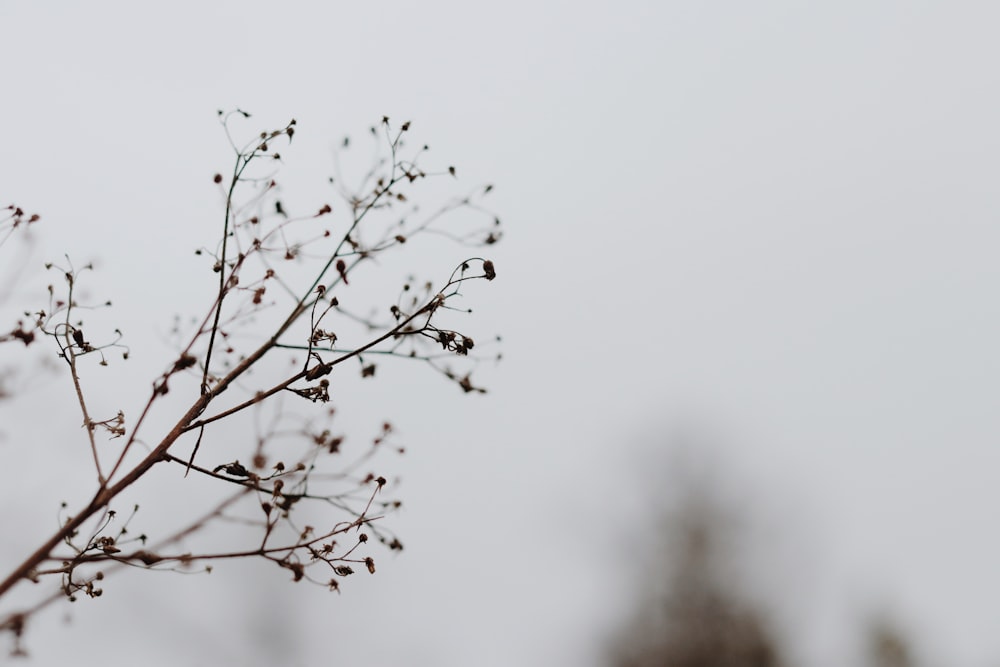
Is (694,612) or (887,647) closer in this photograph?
(694,612)

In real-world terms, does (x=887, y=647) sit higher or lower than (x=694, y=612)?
lower

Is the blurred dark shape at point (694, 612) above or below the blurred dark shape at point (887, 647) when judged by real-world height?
above

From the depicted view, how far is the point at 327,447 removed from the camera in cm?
217

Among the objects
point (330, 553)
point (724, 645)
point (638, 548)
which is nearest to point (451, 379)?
point (330, 553)

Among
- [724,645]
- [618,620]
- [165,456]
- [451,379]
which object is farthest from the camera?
[618,620]

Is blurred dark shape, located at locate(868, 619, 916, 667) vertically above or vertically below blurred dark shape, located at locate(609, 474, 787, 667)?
below

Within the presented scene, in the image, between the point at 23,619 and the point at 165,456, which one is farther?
the point at 165,456

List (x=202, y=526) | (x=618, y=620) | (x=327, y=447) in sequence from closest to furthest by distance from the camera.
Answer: (x=202, y=526), (x=327, y=447), (x=618, y=620)

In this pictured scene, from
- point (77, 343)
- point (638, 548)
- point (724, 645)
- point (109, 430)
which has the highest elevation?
point (638, 548)

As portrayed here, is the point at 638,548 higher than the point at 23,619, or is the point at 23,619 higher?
the point at 638,548

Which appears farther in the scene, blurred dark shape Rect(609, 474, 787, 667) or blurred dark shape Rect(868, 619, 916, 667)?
blurred dark shape Rect(868, 619, 916, 667)

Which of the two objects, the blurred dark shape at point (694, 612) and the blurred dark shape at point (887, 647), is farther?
the blurred dark shape at point (887, 647)

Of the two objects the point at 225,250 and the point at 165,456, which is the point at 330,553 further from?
the point at 225,250

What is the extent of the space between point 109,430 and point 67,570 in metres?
0.44
